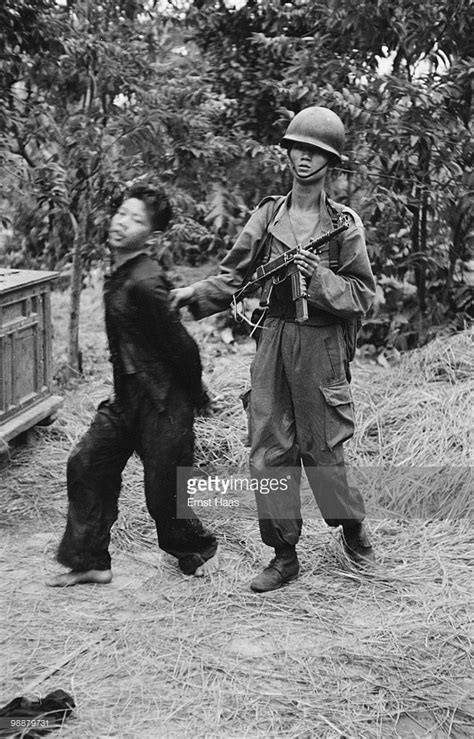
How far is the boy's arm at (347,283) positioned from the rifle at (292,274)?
41 mm

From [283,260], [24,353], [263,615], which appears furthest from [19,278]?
[263,615]

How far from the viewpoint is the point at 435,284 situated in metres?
7.41

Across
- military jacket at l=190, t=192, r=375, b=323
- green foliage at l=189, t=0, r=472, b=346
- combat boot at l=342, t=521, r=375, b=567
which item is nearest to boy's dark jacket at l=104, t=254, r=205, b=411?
military jacket at l=190, t=192, r=375, b=323

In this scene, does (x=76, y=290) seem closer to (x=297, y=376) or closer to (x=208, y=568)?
(x=208, y=568)

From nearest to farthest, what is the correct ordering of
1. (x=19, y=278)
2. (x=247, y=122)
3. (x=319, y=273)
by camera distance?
(x=319, y=273) < (x=19, y=278) < (x=247, y=122)

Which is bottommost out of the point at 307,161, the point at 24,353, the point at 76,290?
the point at 24,353

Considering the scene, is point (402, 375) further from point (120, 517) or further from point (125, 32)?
point (125, 32)

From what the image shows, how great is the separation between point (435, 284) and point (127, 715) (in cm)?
523

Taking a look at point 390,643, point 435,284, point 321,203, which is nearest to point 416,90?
point 435,284

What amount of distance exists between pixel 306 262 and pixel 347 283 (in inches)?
7.8

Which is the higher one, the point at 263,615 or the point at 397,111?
the point at 397,111

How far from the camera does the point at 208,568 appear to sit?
13.1 ft

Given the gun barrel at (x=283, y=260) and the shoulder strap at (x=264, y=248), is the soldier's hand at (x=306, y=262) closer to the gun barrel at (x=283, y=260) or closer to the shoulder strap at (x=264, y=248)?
the gun barrel at (x=283, y=260)

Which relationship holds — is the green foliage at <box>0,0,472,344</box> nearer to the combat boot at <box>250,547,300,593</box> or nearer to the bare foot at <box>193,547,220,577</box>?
the bare foot at <box>193,547,220,577</box>
